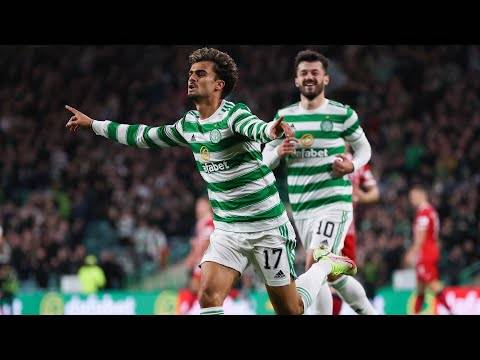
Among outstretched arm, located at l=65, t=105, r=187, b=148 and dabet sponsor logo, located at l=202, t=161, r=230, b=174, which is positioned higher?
outstretched arm, located at l=65, t=105, r=187, b=148

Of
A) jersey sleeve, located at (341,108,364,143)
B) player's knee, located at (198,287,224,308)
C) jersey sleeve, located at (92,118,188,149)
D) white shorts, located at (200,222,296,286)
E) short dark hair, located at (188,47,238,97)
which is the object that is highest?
short dark hair, located at (188,47,238,97)

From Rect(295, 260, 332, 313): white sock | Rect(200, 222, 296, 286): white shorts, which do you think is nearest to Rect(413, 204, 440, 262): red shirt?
Rect(295, 260, 332, 313): white sock

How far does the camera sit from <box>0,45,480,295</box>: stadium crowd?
16703 mm

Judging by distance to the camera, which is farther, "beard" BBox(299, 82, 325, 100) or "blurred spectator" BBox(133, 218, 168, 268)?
"blurred spectator" BBox(133, 218, 168, 268)

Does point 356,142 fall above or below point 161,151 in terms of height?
below

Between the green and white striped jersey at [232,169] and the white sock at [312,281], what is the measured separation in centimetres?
52

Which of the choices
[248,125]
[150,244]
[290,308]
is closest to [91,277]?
[150,244]

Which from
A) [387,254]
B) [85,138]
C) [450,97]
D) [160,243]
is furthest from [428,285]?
[85,138]

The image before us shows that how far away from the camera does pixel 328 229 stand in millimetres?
7480

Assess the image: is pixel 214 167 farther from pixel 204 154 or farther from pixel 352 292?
pixel 352 292

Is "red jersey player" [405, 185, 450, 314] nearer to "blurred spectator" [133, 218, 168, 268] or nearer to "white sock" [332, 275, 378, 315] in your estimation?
"white sock" [332, 275, 378, 315]

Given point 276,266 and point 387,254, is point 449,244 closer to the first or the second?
point 387,254

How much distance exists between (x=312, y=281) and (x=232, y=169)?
1.06m

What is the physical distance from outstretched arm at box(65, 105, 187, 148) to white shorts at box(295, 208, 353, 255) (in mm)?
1577
